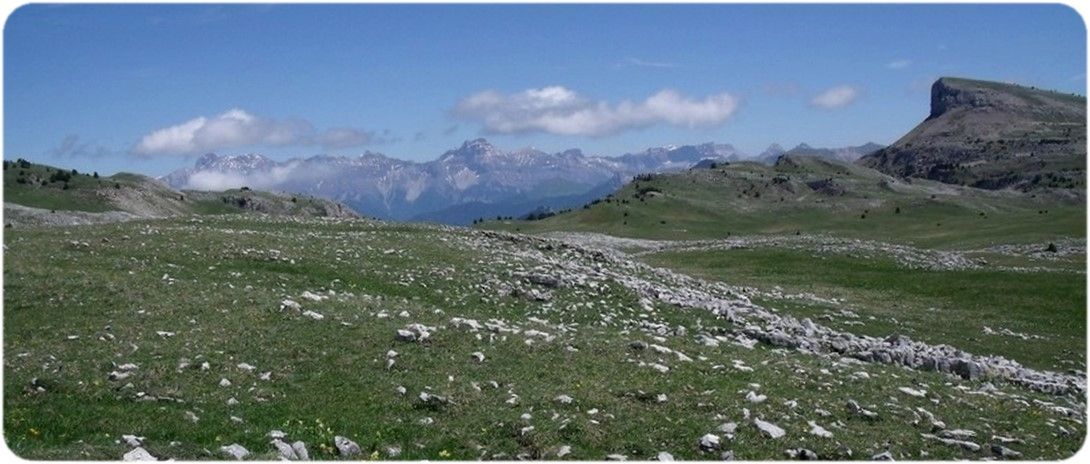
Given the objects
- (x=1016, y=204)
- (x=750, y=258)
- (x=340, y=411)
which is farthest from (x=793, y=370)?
(x=1016, y=204)

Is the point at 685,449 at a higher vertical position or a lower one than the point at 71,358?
lower

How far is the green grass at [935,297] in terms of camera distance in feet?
118

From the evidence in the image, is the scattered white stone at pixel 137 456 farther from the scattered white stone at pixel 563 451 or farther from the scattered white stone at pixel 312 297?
the scattered white stone at pixel 312 297

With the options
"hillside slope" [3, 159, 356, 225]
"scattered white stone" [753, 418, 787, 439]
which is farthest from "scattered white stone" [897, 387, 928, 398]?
"hillside slope" [3, 159, 356, 225]

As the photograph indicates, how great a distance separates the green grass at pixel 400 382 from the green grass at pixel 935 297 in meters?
12.9

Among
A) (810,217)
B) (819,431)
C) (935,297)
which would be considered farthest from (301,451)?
(810,217)

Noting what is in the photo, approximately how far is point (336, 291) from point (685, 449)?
18.6 meters

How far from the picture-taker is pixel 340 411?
17.7 meters

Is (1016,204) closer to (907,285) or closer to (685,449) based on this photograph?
(907,285)

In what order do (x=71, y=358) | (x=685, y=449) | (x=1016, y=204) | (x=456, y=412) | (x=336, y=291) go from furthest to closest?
Result: (x=1016, y=204) → (x=336, y=291) → (x=71, y=358) → (x=456, y=412) → (x=685, y=449)

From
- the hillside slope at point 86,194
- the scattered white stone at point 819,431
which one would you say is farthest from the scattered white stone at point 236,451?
the hillside slope at point 86,194

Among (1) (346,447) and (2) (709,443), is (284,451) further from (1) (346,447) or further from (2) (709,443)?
(2) (709,443)

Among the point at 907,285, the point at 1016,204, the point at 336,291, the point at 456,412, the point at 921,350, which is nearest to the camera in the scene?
the point at 456,412

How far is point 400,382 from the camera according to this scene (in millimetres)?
19234
